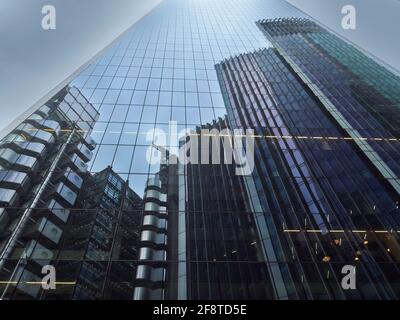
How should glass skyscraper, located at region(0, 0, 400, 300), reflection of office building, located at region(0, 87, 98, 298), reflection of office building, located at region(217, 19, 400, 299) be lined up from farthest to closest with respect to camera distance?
reflection of office building, located at region(217, 19, 400, 299), glass skyscraper, located at region(0, 0, 400, 300), reflection of office building, located at region(0, 87, 98, 298)

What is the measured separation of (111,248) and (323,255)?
1222cm

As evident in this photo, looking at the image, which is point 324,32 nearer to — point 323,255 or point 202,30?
point 202,30

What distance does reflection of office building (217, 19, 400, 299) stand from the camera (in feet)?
62.3

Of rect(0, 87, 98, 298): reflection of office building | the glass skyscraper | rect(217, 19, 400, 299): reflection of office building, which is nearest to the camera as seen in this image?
rect(0, 87, 98, 298): reflection of office building

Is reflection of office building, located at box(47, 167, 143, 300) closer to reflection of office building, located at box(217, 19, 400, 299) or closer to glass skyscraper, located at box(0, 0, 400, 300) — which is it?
glass skyscraper, located at box(0, 0, 400, 300)

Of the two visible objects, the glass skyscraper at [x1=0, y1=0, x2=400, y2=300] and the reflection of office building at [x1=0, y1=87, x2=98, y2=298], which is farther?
the glass skyscraper at [x1=0, y1=0, x2=400, y2=300]

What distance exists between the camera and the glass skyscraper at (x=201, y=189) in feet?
59.2

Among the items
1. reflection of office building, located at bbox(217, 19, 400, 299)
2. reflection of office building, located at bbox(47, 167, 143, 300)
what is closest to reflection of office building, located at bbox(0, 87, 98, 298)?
reflection of office building, located at bbox(47, 167, 143, 300)

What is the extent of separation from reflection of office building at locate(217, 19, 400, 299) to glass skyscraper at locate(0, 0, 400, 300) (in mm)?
105

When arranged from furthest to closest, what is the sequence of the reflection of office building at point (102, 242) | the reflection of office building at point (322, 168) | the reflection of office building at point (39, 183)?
1. the reflection of office building at point (322, 168)
2. the reflection of office building at point (39, 183)
3. the reflection of office building at point (102, 242)

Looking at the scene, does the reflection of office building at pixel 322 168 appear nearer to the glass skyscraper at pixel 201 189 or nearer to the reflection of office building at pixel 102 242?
the glass skyscraper at pixel 201 189

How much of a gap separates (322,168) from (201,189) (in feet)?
33.3

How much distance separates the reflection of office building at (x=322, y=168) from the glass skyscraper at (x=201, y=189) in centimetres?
10

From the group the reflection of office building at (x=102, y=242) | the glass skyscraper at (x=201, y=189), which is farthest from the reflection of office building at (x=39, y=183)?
the reflection of office building at (x=102, y=242)
